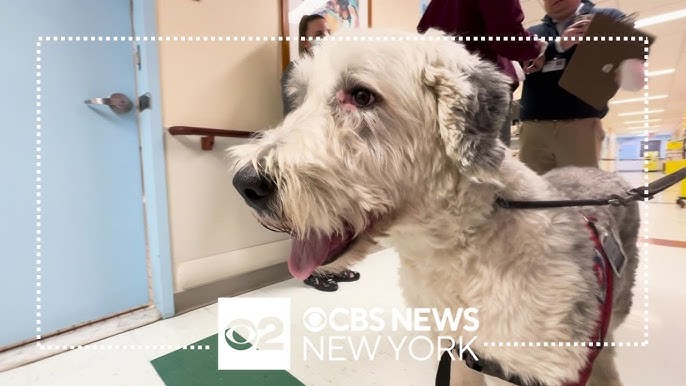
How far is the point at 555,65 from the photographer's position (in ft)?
4.88

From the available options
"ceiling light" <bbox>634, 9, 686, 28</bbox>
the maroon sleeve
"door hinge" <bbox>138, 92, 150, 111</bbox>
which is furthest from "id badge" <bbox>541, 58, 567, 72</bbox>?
"ceiling light" <bbox>634, 9, 686, 28</bbox>

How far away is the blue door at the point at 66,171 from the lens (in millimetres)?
1224

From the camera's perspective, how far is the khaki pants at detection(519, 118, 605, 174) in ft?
4.81

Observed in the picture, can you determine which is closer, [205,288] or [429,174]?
[429,174]

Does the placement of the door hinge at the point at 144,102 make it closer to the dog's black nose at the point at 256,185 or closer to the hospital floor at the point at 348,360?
the hospital floor at the point at 348,360

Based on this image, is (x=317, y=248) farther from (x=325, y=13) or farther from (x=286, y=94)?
(x=325, y=13)

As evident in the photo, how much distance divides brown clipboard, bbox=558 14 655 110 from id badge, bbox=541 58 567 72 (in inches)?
7.6

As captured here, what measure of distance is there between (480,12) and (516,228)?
37.3 inches

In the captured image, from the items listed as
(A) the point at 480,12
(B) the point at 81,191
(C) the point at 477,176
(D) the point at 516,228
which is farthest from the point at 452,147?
(B) the point at 81,191

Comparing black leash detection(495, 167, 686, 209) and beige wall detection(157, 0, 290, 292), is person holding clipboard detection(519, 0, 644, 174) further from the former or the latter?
beige wall detection(157, 0, 290, 292)

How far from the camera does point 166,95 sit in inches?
58.0

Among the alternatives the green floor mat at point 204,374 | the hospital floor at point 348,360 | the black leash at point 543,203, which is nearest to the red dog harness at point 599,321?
the black leash at point 543,203

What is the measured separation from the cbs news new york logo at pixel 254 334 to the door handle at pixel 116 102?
3.01 feet

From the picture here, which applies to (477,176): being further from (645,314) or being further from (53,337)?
(53,337)
